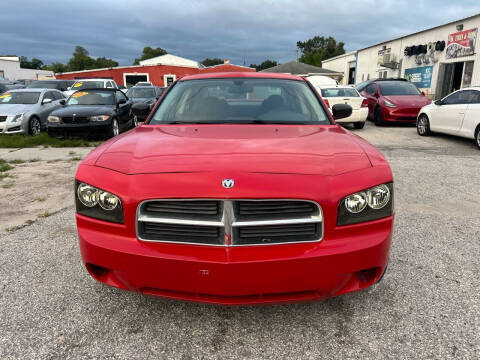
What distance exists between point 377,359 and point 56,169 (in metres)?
6.28

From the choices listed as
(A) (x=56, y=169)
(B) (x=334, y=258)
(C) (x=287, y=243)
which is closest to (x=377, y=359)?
(B) (x=334, y=258)

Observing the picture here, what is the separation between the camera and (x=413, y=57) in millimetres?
21766

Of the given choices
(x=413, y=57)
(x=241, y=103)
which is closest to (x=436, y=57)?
(x=413, y=57)

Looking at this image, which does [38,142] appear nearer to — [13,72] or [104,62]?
[13,72]

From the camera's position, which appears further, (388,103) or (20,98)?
(388,103)

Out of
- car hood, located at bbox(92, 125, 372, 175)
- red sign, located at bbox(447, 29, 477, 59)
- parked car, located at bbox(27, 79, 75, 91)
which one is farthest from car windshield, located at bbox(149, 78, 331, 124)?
red sign, located at bbox(447, 29, 477, 59)

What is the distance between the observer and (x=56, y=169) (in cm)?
657

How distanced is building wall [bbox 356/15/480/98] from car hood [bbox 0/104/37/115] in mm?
17976

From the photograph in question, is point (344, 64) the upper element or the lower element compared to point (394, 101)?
upper

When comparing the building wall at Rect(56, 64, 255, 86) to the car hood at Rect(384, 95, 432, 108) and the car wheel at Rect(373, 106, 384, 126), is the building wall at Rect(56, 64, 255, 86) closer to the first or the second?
the car wheel at Rect(373, 106, 384, 126)

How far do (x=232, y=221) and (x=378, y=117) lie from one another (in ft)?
41.0

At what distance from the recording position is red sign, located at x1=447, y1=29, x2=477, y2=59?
54.8 ft

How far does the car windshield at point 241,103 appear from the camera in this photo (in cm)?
308

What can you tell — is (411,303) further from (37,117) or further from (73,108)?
(37,117)
